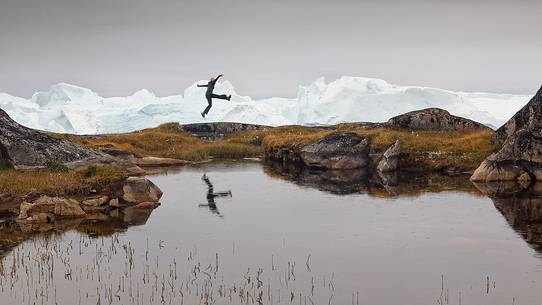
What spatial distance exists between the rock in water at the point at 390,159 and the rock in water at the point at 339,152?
6.98ft

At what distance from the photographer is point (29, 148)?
→ 3072cm

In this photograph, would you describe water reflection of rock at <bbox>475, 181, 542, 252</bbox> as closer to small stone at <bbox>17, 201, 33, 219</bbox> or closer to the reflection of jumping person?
the reflection of jumping person

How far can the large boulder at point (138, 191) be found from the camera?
88.8 feet

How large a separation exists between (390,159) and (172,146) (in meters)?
30.2

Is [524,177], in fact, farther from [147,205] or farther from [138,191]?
[138,191]

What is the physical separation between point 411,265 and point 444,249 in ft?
8.28

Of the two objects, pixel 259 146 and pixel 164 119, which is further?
pixel 164 119

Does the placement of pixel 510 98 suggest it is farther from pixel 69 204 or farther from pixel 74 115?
pixel 69 204

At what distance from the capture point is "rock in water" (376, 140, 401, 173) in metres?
42.4

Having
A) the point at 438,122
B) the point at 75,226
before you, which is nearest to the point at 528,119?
the point at 438,122

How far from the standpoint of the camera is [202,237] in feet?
66.3

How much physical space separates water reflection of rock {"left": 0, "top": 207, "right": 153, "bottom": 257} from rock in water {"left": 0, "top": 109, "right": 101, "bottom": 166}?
26.0 feet

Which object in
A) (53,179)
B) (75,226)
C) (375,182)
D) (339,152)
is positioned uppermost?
(339,152)

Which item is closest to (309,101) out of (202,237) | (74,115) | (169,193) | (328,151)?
(74,115)
